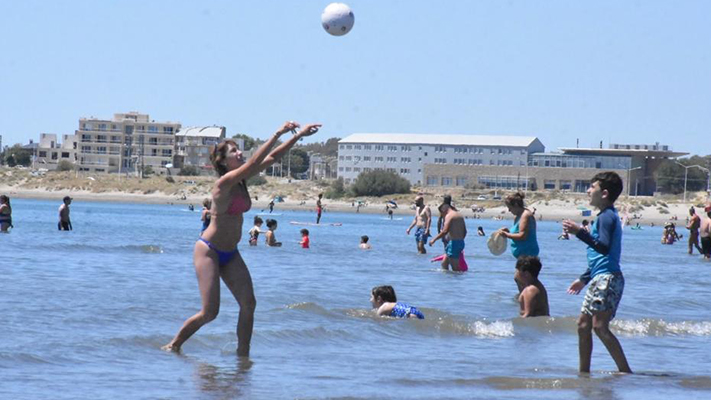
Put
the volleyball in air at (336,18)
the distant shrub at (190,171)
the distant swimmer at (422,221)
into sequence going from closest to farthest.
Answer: the volleyball in air at (336,18) < the distant swimmer at (422,221) < the distant shrub at (190,171)

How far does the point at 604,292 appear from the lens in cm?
839

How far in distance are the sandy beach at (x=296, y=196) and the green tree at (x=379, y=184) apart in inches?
69.3

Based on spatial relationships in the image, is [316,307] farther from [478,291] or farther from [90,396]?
[90,396]

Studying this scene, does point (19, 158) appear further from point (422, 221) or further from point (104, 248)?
point (422, 221)

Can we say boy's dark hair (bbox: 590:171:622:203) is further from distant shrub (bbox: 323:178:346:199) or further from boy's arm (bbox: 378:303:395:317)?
distant shrub (bbox: 323:178:346:199)

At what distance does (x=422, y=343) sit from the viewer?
11250mm

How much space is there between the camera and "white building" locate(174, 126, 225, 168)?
163875mm

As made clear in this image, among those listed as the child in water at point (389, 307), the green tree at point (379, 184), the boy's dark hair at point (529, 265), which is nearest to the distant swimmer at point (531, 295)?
the boy's dark hair at point (529, 265)

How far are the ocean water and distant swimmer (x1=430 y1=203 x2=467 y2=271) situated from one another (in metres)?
0.41

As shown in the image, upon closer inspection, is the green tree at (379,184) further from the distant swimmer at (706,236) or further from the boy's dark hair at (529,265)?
the boy's dark hair at (529,265)

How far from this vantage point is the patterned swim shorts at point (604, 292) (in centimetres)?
839

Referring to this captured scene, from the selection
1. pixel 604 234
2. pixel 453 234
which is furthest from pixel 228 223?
pixel 453 234

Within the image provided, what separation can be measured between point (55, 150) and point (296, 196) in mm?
65510

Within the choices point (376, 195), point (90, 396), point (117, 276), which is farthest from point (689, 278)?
point (376, 195)
